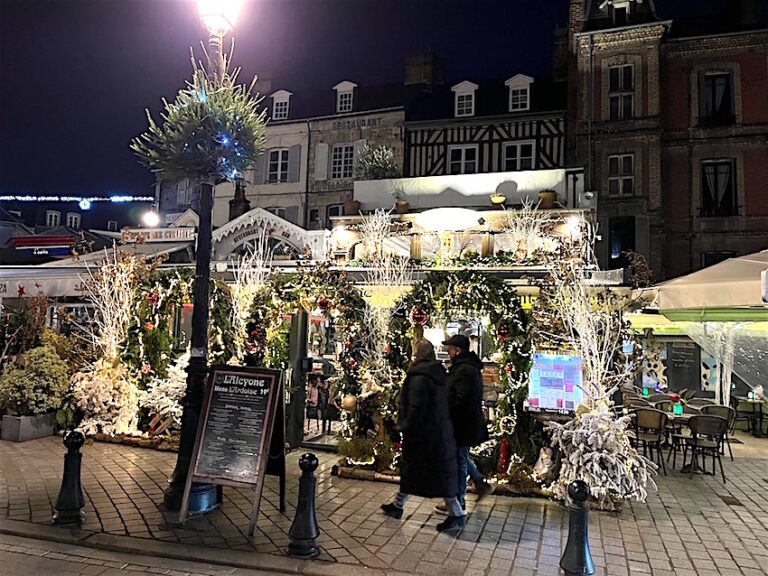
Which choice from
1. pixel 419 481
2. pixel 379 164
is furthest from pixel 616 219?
pixel 419 481

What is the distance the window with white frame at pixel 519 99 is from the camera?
819 inches

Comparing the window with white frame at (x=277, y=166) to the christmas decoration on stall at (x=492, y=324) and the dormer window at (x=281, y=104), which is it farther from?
the christmas decoration on stall at (x=492, y=324)

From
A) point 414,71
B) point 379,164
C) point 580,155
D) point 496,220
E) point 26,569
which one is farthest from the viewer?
point 414,71

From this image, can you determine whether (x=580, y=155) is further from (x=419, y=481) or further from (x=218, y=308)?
(x=419, y=481)

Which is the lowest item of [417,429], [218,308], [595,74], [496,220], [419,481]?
[419,481]

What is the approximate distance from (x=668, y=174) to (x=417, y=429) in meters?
17.9

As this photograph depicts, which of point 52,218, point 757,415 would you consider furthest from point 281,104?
point 52,218

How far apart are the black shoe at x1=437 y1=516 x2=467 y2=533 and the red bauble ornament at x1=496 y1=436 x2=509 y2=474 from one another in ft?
4.93

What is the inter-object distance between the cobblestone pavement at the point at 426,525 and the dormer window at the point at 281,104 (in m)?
19.6

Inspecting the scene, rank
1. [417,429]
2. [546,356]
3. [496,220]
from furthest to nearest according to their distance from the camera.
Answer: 1. [496,220]
2. [546,356]
3. [417,429]

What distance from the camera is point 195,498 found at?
537 centimetres

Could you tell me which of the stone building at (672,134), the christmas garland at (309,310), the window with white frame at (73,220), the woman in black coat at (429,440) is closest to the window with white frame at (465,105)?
the stone building at (672,134)

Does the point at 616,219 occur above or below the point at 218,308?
above

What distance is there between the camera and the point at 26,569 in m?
4.14
